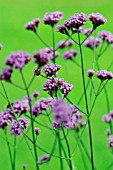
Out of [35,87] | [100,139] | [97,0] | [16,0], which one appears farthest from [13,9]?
[100,139]

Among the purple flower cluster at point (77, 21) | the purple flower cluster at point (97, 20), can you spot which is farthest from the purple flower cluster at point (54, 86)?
the purple flower cluster at point (97, 20)

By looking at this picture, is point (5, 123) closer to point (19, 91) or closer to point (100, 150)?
point (100, 150)

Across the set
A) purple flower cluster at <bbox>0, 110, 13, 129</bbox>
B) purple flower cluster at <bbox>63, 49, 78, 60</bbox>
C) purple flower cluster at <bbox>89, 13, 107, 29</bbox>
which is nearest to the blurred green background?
purple flower cluster at <bbox>0, 110, 13, 129</bbox>

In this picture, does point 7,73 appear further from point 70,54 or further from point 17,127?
point 70,54

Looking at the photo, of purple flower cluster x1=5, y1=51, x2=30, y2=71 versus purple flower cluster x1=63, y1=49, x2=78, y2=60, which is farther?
purple flower cluster x1=63, y1=49, x2=78, y2=60

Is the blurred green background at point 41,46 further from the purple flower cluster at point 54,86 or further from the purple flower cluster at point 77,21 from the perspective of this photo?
the purple flower cluster at point 77,21

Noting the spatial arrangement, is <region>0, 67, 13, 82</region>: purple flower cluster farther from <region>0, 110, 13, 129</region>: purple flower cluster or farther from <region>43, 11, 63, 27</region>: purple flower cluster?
<region>43, 11, 63, 27</region>: purple flower cluster
